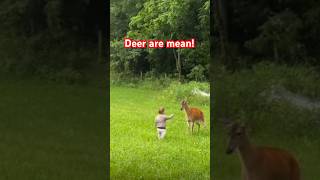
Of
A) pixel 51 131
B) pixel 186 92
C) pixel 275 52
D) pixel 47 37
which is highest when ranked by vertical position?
pixel 47 37

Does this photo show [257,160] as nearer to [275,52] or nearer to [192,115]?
[192,115]

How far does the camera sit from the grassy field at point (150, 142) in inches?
169

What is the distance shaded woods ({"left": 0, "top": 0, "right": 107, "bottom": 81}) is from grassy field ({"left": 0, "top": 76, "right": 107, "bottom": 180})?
0.14m

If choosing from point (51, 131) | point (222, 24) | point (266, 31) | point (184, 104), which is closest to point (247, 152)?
point (184, 104)

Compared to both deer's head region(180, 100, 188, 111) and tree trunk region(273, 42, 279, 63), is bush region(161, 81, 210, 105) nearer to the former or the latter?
deer's head region(180, 100, 188, 111)

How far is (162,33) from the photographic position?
437 cm

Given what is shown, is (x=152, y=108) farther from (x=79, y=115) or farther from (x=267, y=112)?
(x=79, y=115)

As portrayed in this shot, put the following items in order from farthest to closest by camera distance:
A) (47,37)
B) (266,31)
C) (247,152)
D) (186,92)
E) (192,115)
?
(47,37), (266,31), (186,92), (192,115), (247,152)

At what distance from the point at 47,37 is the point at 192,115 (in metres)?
2.15

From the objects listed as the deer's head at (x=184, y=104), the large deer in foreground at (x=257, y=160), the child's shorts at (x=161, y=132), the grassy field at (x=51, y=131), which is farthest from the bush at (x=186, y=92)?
the grassy field at (x=51, y=131)

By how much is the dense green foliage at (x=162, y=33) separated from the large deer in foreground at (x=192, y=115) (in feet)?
0.63

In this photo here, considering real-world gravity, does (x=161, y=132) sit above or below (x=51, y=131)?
above

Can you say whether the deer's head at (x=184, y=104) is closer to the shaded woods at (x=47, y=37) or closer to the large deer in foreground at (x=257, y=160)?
the large deer in foreground at (x=257, y=160)

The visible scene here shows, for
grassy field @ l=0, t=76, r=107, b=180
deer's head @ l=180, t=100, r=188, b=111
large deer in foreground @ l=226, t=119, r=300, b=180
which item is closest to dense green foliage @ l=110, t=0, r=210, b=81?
deer's head @ l=180, t=100, r=188, b=111
